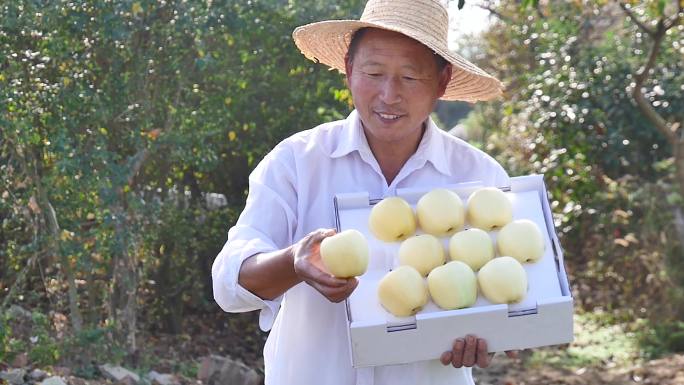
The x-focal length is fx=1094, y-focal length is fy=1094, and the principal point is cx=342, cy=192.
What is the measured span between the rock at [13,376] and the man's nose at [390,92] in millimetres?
2679

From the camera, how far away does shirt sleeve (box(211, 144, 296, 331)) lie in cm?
229

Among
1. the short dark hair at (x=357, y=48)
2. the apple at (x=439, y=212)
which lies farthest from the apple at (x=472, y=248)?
the short dark hair at (x=357, y=48)

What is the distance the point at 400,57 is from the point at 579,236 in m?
6.07

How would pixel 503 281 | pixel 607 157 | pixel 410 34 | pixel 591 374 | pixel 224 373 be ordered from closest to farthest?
pixel 503 281 → pixel 410 34 → pixel 224 373 → pixel 591 374 → pixel 607 157

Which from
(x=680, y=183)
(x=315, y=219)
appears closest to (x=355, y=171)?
(x=315, y=219)

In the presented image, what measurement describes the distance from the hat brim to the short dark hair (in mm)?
15

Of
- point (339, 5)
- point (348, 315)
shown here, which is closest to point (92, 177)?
point (339, 5)

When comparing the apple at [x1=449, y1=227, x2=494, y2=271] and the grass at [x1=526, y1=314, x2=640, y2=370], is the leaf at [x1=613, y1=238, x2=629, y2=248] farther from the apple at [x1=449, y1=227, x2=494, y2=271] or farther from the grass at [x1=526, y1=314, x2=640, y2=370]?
the apple at [x1=449, y1=227, x2=494, y2=271]

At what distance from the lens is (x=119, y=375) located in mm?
5055

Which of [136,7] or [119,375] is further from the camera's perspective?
[136,7]

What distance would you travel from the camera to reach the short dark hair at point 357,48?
8.49 feet

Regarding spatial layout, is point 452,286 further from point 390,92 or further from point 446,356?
point 390,92

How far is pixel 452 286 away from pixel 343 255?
9.8 inches

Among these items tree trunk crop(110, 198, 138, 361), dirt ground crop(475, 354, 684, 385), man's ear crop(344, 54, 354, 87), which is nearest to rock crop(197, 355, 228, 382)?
tree trunk crop(110, 198, 138, 361)
